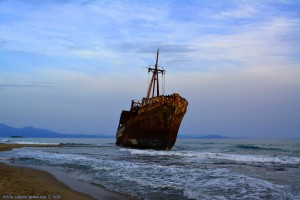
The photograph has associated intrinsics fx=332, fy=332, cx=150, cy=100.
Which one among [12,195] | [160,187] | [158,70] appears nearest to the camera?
[12,195]

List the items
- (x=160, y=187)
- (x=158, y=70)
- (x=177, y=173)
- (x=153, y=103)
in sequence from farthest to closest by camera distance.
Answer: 1. (x=158, y=70)
2. (x=153, y=103)
3. (x=177, y=173)
4. (x=160, y=187)

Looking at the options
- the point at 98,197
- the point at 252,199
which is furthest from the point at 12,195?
the point at 252,199

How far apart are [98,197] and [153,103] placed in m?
19.8

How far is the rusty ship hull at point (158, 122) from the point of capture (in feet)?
90.2

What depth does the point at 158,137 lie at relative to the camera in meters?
28.8

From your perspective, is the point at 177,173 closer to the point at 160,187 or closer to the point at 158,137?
the point at 160,187

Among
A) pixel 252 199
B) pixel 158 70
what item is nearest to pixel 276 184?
→ pixel 252 199

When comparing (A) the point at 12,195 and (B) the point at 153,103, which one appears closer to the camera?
(A) the point at 12,195

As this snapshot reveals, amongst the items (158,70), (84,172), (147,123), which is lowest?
(84,172)

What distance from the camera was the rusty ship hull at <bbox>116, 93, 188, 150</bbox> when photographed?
90.2 feet

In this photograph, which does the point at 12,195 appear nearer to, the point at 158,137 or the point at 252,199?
the point at 252,199

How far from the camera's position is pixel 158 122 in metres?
27.9

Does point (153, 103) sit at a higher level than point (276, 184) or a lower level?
higher

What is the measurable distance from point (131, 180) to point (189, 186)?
2.04 meters
